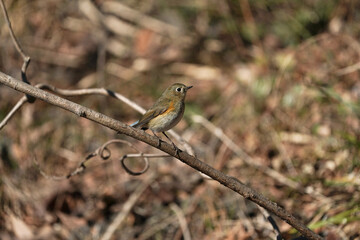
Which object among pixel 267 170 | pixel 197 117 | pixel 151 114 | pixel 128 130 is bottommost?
pixel 128 130

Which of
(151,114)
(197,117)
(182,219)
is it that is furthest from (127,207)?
(151,114)

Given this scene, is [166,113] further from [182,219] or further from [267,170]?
[267,170]

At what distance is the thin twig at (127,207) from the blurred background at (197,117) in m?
0.05

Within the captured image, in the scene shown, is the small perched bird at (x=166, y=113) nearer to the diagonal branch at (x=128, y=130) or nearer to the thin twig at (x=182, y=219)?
the diagonal branch at (x=128, y=130)

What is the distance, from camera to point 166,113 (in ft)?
11.3

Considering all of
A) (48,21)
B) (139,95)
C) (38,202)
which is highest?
(48,21)

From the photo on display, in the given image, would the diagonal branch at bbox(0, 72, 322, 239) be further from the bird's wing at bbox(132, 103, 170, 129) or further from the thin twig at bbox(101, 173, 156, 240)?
the thin twig at bbox(101, 173, 156, 240)

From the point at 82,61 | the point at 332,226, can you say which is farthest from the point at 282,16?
the point at 332,226

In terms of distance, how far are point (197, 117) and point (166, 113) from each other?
1555 millimetres

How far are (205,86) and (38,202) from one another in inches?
115

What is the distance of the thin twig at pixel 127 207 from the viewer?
13.8 ft

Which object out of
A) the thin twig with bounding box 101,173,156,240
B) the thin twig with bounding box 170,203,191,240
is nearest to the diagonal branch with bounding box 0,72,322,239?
the thin twig with bounding box 170,203,191,240

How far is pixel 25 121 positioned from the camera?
19.2 ft

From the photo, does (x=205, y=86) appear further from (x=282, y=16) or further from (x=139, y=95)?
(x=282, y=16)
